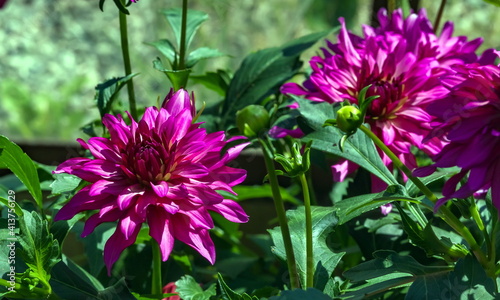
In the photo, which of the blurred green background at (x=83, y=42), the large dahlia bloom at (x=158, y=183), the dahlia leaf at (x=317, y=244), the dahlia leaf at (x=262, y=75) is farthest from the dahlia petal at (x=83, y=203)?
the blurred green background at (x=83, y=42)

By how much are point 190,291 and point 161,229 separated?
91 mm

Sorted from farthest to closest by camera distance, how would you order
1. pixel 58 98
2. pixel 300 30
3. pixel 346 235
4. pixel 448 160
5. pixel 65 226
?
pixel 300 30 < pixel 58 98 < pixel 346 235 < pixel 65 226 < pixel 448 160

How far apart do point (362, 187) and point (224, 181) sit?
180 mm

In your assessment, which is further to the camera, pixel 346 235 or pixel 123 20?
pixel 346 235

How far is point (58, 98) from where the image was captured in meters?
2.20

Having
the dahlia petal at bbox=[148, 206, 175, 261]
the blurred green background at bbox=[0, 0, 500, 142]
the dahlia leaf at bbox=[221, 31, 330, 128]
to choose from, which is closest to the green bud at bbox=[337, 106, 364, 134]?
the dahlia petal at bbox=[148, 206, 175, 261]

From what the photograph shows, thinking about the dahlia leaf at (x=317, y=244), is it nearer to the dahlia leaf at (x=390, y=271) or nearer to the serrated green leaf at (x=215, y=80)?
the dahlia leaf at (x=390, y=271)

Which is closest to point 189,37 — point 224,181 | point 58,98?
point 224,181

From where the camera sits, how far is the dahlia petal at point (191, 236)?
428 millimetres

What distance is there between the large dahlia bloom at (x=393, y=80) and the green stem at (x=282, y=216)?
0.10 meters

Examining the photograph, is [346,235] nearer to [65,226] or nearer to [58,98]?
[65,226]

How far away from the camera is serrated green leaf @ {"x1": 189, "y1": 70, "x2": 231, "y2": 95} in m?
0.68

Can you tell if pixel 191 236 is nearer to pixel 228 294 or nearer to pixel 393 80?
pixel 228 294

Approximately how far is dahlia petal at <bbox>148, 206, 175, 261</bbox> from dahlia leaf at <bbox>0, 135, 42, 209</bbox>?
0.39ft
